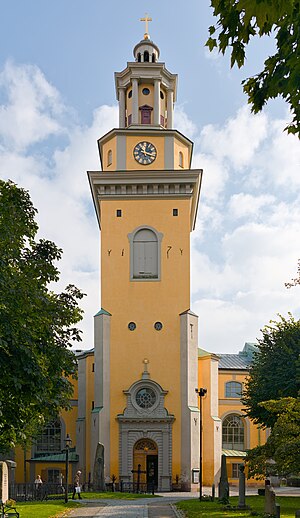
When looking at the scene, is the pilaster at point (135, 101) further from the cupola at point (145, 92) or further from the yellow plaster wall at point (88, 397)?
the yellow plaster wall at point (88, 397)

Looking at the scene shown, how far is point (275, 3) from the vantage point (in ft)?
19.0

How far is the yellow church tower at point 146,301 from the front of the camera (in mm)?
45062

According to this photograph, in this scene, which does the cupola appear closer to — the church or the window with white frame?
the church

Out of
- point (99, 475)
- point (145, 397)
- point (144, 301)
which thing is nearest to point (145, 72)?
point (144, 301)

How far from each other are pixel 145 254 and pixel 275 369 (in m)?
14.7

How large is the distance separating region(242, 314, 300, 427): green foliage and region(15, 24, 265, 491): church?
701cm

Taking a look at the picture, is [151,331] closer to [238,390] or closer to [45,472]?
[45,472]

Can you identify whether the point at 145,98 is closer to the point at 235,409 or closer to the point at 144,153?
the point at 144,153

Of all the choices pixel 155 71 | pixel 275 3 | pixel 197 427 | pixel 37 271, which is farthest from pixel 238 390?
pixel 275 3

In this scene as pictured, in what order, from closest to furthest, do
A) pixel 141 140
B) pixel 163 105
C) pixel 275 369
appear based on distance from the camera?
pixel 275 369 < pixel 141 140 < pixel 163 105

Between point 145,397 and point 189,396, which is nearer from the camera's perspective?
point 189,396

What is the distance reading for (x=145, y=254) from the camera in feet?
159

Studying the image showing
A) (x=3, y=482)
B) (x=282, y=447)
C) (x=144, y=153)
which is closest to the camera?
(x=282, y=447)

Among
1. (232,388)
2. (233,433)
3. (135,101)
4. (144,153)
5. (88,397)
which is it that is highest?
(135,101)
